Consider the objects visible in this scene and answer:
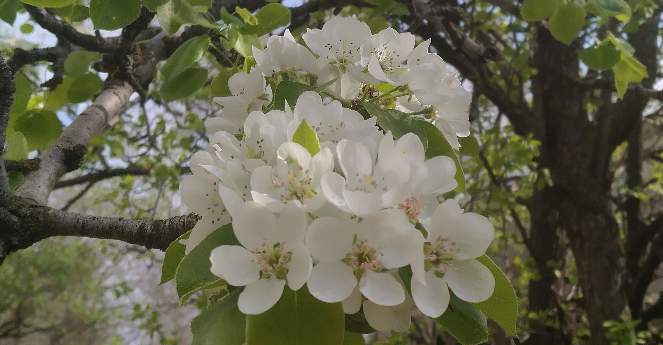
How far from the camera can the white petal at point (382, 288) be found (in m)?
0.29

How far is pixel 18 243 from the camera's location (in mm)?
554

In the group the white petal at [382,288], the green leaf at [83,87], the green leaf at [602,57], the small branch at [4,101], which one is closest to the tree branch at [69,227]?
the small branch at [4,101]

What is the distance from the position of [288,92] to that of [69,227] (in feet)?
1.26

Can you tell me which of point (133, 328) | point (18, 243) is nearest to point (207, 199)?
point (18, 243)

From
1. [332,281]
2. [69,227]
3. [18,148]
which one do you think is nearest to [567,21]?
[332,281]

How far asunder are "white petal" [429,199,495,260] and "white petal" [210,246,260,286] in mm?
148

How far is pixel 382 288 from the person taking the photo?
0.99ft

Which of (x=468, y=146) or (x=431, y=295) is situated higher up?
(x=431, y=295)

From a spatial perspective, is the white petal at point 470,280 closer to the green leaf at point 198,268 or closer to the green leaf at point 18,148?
the green leaf at point 198,268

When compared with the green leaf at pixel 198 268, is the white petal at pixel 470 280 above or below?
below

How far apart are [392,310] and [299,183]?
0.44 ft

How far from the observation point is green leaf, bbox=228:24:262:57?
584 millimetres

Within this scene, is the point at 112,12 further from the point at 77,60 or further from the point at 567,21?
the point at 567,21

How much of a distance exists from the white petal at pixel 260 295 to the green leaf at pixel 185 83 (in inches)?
19.9
